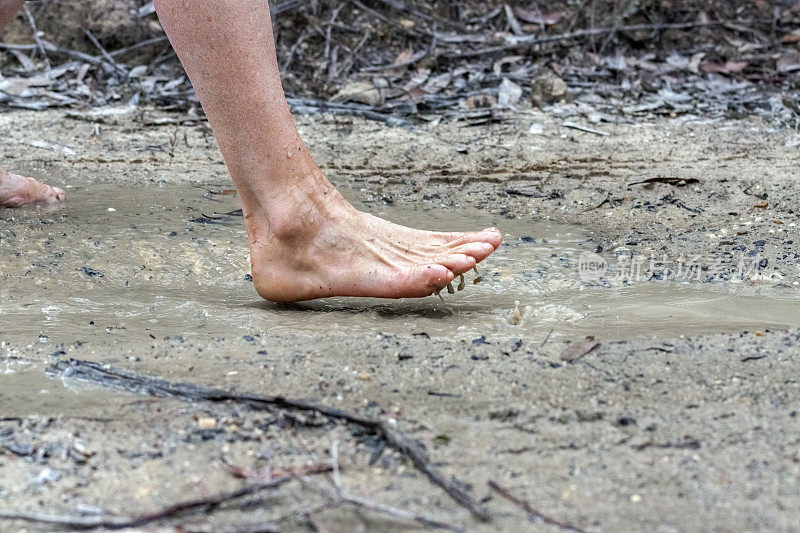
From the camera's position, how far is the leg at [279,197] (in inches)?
69.2

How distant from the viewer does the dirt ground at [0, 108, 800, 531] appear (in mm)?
1142

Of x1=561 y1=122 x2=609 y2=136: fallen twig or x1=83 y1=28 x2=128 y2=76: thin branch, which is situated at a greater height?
x1=83 y1=28 x2=128 y2=76: thin branch

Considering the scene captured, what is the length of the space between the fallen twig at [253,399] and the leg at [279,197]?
534 millimetres

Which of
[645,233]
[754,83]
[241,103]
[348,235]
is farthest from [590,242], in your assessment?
[754,83]

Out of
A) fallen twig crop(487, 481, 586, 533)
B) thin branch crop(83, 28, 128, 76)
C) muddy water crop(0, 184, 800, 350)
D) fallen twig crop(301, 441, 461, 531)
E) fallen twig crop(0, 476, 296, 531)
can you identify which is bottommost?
muddy water crop(0, 184, 800, 350)

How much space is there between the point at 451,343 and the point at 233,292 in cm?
73

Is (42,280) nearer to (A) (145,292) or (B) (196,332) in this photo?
(A) (145,292)

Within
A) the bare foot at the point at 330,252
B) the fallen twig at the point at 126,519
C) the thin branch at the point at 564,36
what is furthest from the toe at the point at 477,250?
the thin branch at the point at 564,36

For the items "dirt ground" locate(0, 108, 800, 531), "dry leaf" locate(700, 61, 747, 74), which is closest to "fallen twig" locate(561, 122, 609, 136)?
"dirt ground" locate(0, 108, 800, 531)

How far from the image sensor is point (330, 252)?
1960mm

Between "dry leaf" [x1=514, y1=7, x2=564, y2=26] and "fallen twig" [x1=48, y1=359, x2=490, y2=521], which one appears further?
"dry leaf" [x1=514, y1=7, x2=564, y2=26]

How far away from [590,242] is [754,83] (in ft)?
7.06

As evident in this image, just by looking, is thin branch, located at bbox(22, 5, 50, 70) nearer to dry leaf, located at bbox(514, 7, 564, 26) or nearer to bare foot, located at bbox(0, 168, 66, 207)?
bare foot, located at bbox(0, 168, 66, 207)

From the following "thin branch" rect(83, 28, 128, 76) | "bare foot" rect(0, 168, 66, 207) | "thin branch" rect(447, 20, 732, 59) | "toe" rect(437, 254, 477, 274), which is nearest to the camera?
"toe" rect(437, 254, 477, 274)
